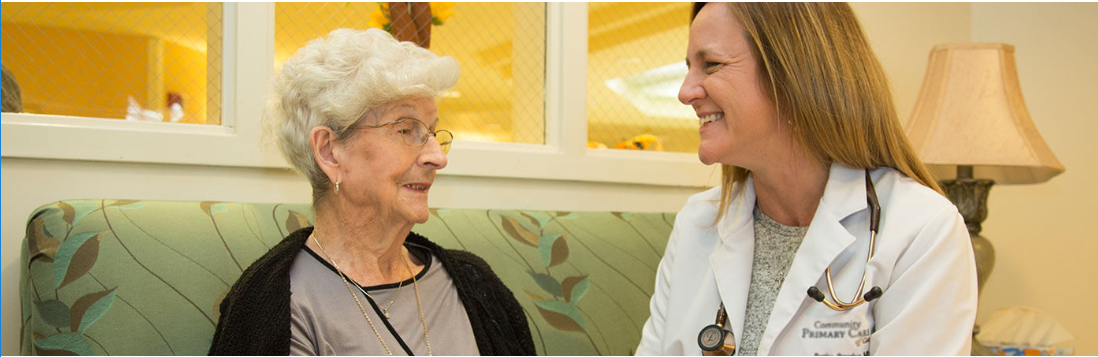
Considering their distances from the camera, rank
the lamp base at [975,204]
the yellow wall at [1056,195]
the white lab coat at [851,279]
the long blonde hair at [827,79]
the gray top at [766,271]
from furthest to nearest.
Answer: the yellow wall at [1056,195] < the lamp base at [975,204] < the gray top at [766,271] < the long blonde hair at [827,79] < the white lab coat at [851,279]

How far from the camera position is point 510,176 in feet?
7.11

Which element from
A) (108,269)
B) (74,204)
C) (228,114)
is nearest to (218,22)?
(228,114)

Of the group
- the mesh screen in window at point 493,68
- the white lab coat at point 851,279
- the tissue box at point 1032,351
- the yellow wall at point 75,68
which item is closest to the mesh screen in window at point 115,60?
the yellow wall at point 75,68

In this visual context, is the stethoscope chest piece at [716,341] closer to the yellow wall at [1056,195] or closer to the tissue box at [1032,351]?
the tissue box at [1032,351]

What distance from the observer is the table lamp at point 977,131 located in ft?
7.57

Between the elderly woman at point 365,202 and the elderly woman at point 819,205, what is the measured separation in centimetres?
48

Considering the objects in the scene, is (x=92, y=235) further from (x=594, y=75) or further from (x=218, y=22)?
(x=594, y=75)

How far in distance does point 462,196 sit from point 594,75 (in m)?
0.62

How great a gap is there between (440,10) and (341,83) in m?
0.76

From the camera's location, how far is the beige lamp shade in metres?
2.30

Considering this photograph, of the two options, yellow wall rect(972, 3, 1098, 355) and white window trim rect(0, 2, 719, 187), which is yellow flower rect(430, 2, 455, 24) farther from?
yellow wall rect(972, 3, 1098, 355)

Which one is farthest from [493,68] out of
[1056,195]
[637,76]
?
[1056,195]

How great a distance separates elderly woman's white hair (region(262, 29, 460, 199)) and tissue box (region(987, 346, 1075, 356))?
1883mm

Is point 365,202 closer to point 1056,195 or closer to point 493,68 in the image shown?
point 493,68
